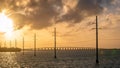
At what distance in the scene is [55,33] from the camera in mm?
142125

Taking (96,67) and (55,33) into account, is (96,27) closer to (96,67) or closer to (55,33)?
(96,67)

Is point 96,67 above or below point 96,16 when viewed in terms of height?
below

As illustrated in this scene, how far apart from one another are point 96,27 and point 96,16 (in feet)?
10.8

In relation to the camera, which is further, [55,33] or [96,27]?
[55,33]

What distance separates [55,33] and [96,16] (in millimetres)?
47786

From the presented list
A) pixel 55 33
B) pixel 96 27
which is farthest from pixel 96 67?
pixel 55 33

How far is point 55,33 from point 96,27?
47672 mm

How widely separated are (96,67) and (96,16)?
49.6 ft

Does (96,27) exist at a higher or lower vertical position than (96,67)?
higher

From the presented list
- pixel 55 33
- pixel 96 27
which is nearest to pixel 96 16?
pixel 96 27

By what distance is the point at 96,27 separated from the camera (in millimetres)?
96250

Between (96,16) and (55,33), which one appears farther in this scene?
(55,33)

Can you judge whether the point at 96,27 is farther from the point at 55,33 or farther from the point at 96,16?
the point at 55,33

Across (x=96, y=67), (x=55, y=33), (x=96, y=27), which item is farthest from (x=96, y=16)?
(x=55, y=33)
